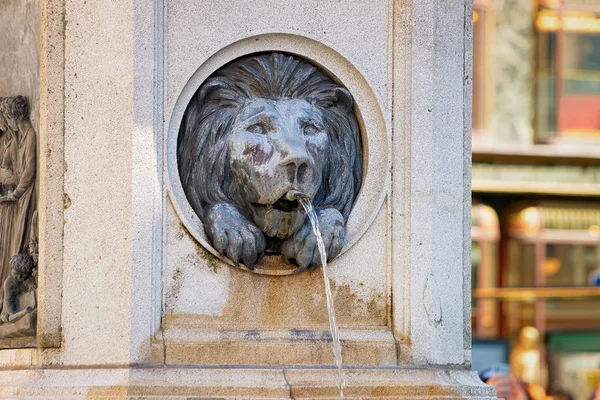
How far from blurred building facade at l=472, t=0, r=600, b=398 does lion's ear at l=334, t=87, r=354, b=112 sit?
772 inches

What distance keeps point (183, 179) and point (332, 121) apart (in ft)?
2.59

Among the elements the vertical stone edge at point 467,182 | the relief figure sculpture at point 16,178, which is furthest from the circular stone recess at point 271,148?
the relief figure sculpture at point 16,178

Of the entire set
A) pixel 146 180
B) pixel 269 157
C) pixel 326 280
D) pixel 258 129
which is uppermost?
pixel 258 129

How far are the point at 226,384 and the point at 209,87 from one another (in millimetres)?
1440

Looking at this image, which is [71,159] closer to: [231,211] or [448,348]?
[231,211]

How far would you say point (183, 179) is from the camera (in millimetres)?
8305

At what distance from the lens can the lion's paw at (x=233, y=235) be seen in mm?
8148

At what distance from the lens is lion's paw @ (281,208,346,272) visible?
823 centimetres

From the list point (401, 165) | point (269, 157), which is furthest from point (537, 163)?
point (269, 157)

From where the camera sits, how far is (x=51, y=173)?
8086 millimetres

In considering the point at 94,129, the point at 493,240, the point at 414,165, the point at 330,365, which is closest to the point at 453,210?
the point at 414,165

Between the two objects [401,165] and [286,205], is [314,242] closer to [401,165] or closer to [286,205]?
[286,205]

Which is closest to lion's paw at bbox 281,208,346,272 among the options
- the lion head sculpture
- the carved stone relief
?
the lion head sculpture

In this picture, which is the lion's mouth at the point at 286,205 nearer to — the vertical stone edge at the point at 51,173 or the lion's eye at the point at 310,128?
the lion's eye at the point at 310,128
